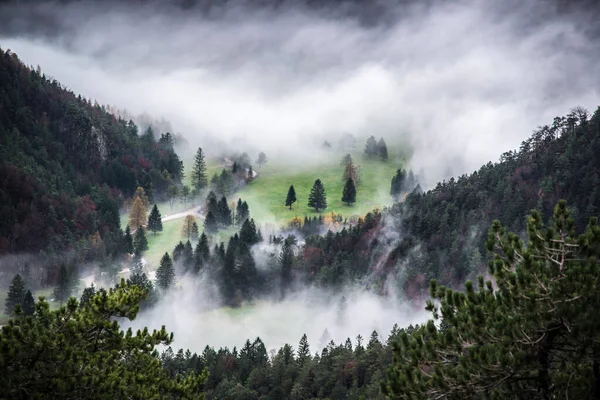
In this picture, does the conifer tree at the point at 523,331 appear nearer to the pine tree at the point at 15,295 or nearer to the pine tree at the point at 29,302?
the pine tree at the point at 29,302

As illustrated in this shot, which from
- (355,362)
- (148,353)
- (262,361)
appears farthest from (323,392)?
(148,353)

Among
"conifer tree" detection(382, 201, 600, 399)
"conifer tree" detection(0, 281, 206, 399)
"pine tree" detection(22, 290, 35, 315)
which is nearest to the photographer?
"conifer tree" detection(382, 201, 600, 399)

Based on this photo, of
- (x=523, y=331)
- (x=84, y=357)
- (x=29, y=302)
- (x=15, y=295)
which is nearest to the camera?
(x=523, y=331)

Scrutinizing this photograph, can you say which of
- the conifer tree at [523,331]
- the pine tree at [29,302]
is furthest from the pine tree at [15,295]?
the conifer tree at [523,331]

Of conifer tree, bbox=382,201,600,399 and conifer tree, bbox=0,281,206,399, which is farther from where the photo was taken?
conifer tree, bbox=0,281,206,399

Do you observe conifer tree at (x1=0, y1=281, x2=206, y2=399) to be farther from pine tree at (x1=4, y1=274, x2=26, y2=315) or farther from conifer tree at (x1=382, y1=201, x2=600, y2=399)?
pine tree at (x1=4, y1=274, x2=26, y2=315)

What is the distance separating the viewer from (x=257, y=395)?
132250 mm

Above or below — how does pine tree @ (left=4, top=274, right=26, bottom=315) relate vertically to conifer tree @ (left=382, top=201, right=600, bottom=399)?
above

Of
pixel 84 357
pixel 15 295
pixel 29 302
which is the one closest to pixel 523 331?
pixel 84 357

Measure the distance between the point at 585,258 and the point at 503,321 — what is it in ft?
12.7

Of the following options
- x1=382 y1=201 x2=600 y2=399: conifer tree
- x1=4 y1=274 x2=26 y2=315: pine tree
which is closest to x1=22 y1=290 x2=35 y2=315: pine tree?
x1=4 y1=274 x2=26 y2=315: pine tree

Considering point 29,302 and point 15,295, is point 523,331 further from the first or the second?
point 15,295

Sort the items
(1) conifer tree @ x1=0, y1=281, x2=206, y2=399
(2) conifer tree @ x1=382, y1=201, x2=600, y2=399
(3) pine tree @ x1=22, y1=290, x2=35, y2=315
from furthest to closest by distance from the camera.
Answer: (3) pine tree @ x1=22, y1=290, x2=35, y2=315 → (1) conifer tree @ x1=0, y1=281, x2=206, y2=399 → (2) conifer tree @ x1=382, y1=201, x2=600, y2=399

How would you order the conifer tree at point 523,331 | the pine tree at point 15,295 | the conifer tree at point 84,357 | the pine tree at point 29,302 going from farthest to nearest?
the pine tree at point 15,295, the pine tree at point 29,302, the conifer tree at point 84,357, the conifer tree at point 523,331
